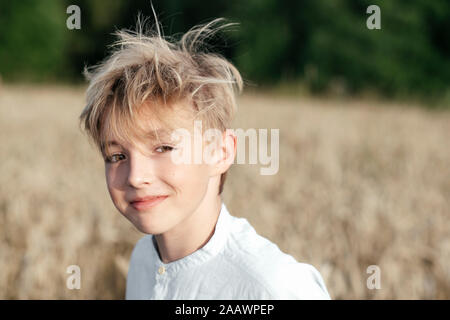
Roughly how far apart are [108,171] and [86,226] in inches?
55.5

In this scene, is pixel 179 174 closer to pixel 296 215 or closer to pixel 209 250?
pixel 209 250

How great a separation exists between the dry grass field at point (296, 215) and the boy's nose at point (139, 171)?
0.96 meters

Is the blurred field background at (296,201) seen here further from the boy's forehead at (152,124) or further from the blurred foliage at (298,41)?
the blurred foliage at (298,41)

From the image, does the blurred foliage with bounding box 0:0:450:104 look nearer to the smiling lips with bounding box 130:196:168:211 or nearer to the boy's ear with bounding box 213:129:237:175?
the boy's ear with bounding box 213:129:237:175

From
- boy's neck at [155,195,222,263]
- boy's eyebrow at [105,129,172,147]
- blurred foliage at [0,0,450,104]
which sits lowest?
boy's neck at [155,195,222,263]

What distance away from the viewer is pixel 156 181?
116cm

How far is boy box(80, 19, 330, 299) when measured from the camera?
3.81 ft

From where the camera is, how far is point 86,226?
2.53 m

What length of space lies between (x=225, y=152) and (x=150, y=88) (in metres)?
0.24

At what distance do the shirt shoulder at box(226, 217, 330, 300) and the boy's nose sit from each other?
27 centimetres

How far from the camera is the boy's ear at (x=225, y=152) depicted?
127 centimetres

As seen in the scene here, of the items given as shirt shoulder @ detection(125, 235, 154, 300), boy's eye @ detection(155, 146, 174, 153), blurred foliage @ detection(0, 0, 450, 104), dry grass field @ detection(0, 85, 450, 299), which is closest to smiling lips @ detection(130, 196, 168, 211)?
boy's eye @ detection(155, 146, 174, 153)
